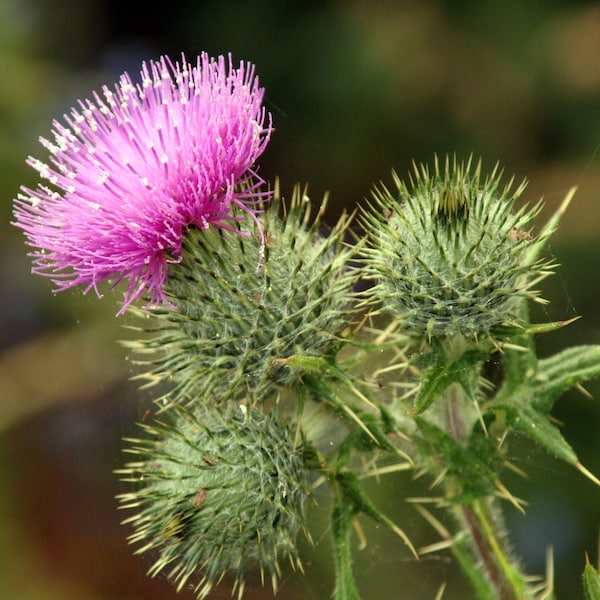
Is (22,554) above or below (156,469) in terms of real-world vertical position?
below

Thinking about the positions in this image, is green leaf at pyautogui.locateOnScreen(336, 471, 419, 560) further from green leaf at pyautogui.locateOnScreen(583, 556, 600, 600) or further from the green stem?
green leaf at pyautogui.locateOnScreen(583, 556, 600, 600)

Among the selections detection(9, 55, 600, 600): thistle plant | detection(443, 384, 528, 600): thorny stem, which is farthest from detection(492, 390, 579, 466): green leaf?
detection(443, 384, 528, 600): thorny stem

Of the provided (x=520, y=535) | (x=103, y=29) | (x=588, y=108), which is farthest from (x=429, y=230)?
Answer: (x=103, y=29)

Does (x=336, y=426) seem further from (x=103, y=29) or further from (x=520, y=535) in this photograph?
(x=103, y=29)

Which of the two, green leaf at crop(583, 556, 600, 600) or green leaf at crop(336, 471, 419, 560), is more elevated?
green leaf at crop(583, 556, 600, 600)

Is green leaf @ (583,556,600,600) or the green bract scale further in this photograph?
the green bract scale

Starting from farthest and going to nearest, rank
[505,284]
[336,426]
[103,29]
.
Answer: [103,29], [336,426], [505,284]

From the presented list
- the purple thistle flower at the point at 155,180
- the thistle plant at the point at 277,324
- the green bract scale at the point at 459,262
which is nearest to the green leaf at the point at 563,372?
the thistle plant at the point at 277,324

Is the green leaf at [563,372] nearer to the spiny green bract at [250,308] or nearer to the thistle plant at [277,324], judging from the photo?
the thistle plant at [277,324]
